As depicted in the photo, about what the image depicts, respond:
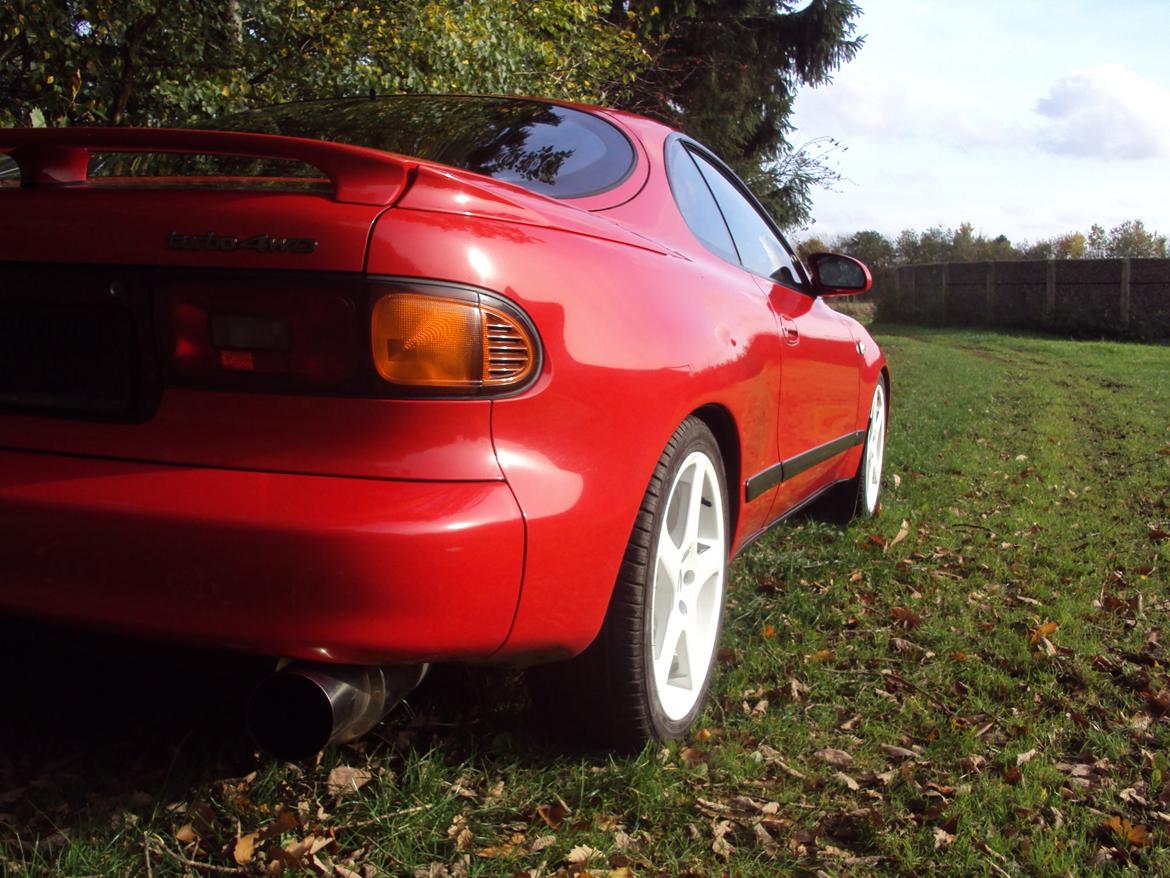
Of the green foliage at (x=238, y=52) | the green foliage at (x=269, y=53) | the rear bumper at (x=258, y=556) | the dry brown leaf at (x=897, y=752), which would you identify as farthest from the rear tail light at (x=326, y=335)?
the green foliage at (x=238, y=52)

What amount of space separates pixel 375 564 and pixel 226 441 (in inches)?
13.7

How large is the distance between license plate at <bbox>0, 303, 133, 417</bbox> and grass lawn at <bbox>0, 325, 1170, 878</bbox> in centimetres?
47

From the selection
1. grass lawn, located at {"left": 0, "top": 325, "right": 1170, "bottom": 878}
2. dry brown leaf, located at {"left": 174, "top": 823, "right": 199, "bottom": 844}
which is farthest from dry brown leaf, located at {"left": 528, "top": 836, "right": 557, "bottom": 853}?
dry brown leaf, located at {"left": 174, "top": 823, "right": 199, "bottom": 844}

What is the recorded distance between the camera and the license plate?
77.0 inches

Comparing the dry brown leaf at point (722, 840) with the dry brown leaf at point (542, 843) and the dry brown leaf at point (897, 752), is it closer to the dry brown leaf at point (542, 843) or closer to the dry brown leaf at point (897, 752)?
the dry brown leaf at point (542, 843)

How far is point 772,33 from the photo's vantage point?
20250 millimetres

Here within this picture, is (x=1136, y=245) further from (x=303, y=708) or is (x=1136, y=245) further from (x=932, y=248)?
(x=303, y=708)

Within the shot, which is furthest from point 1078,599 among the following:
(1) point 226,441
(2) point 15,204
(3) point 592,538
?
(2) point 15,204

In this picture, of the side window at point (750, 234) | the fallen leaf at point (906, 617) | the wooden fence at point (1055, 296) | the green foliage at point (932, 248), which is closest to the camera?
the side window at point (750, 234)

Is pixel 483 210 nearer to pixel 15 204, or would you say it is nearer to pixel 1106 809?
pixel 15 204

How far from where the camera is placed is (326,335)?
188 centimetres

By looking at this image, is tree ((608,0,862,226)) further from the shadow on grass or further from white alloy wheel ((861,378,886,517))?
the shadow on grass

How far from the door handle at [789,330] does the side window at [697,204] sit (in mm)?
255

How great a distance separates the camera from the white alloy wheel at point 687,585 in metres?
2.60
